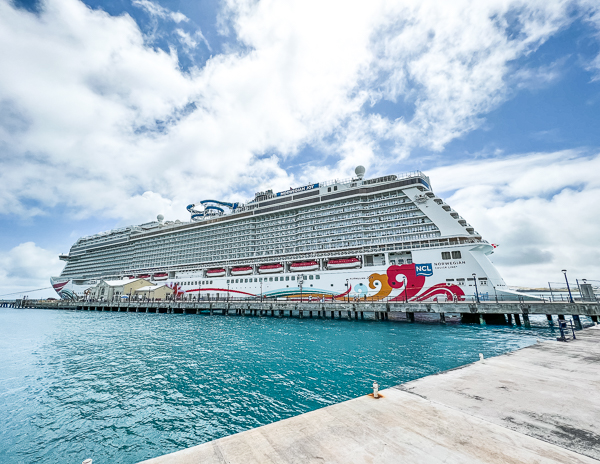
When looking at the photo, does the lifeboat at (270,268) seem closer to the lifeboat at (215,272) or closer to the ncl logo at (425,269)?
the lifeboat at (215,272)

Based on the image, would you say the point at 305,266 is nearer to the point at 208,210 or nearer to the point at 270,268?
the point at 270,268

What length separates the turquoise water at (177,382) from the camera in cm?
803

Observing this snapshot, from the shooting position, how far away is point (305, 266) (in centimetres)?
4562

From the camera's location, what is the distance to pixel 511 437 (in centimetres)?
462

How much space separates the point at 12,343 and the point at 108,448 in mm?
25520

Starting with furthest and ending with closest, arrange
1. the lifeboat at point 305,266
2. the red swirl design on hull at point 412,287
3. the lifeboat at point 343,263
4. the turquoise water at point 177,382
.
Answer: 1. the lifeboat at point 305,266
2. the lifeboat at point 343,263
3. the red swirl design on hull at point 412,287
4. the turquoise water at point 177,382

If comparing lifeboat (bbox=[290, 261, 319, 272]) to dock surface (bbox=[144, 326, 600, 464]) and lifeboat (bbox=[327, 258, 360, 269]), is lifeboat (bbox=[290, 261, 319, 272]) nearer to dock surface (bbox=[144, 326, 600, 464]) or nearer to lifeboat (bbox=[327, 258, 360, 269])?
lifeboat (bbox=[327, 258, 360, 269])

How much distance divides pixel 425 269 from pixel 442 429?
3329 cm

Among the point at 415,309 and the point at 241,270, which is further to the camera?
the point at 241,270

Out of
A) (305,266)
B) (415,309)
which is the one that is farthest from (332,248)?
(415,309)

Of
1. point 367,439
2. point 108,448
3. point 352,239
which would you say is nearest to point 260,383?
point 108,448

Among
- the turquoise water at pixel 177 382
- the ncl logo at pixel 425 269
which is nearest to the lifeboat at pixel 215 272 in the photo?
the turquoise water at pixel 177 382

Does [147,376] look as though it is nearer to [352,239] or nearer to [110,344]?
[110,344]

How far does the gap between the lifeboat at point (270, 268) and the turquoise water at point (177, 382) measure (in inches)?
1004
